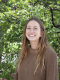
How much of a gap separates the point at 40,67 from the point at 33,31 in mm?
563

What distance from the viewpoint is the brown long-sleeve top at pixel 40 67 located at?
1783mm

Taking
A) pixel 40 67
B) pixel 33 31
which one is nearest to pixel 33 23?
pixel 33 31

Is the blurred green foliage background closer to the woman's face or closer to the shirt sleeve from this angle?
the woman's face

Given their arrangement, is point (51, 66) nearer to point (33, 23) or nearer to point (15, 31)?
point (33, 23)

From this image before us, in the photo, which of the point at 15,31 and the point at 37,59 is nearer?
the point at 37,59

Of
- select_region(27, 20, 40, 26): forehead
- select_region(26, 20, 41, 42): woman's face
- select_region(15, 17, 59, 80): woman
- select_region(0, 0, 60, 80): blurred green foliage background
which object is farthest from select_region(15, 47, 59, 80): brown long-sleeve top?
select_region(0, 0, 60, 80): blurred green foliage background

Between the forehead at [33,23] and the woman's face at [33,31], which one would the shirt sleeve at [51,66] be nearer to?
the woman's face at [33,31]

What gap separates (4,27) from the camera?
3617 mm

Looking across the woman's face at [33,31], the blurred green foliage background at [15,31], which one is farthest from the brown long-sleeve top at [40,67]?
the blurred green foliage background at [15,31]

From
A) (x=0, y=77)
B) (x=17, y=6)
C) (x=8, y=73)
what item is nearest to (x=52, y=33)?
(x=17, y=6)

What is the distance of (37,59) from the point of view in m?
1.88

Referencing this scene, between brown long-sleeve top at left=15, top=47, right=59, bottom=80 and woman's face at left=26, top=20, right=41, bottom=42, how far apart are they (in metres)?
0.23

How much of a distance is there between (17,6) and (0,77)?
83.4 inches

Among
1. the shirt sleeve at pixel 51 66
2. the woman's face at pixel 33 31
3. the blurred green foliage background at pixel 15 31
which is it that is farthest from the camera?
the blurred green foliage background at pixel 15 31
